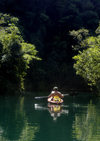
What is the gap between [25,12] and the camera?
140ft

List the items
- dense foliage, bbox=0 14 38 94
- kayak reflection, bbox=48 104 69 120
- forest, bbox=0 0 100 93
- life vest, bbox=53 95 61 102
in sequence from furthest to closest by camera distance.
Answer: forest, bbox=0 0 100 93 < dense foliage, bbox=0 14 38 94 < life vest, bbox=53 95 61 102 < kayak reflection, bbox=48 104 69 120

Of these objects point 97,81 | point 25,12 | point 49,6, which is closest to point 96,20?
point 49,6

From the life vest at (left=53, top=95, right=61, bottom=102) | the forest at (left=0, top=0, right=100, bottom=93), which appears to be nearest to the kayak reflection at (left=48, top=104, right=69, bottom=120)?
the life vest at (left=53, top=95, right=61, bottom=102)

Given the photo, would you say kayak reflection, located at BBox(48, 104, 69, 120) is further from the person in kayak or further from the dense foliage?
the dense foliage

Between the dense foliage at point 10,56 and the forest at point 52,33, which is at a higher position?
the forest at point 52,33

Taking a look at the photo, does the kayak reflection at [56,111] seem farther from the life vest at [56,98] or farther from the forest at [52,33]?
the forest at [52,33]

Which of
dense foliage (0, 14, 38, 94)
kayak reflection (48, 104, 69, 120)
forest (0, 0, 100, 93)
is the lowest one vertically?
kayak reflection (48, 104, 69, 120)

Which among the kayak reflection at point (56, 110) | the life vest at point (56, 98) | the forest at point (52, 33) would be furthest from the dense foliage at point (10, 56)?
the forest at point (52, 33)

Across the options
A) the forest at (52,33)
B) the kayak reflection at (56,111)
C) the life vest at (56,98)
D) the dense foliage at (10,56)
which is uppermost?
the forest at (52,33)

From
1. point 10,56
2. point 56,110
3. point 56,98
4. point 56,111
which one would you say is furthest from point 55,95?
point 10,56

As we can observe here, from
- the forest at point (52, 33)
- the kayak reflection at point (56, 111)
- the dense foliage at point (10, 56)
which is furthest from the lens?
the forest at point (52, 33)

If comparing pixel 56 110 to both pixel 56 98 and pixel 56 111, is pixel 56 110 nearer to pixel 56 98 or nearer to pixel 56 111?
pixel 56 111

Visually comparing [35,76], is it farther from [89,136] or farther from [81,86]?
[89,136]

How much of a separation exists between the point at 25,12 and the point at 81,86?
46.7 ft
